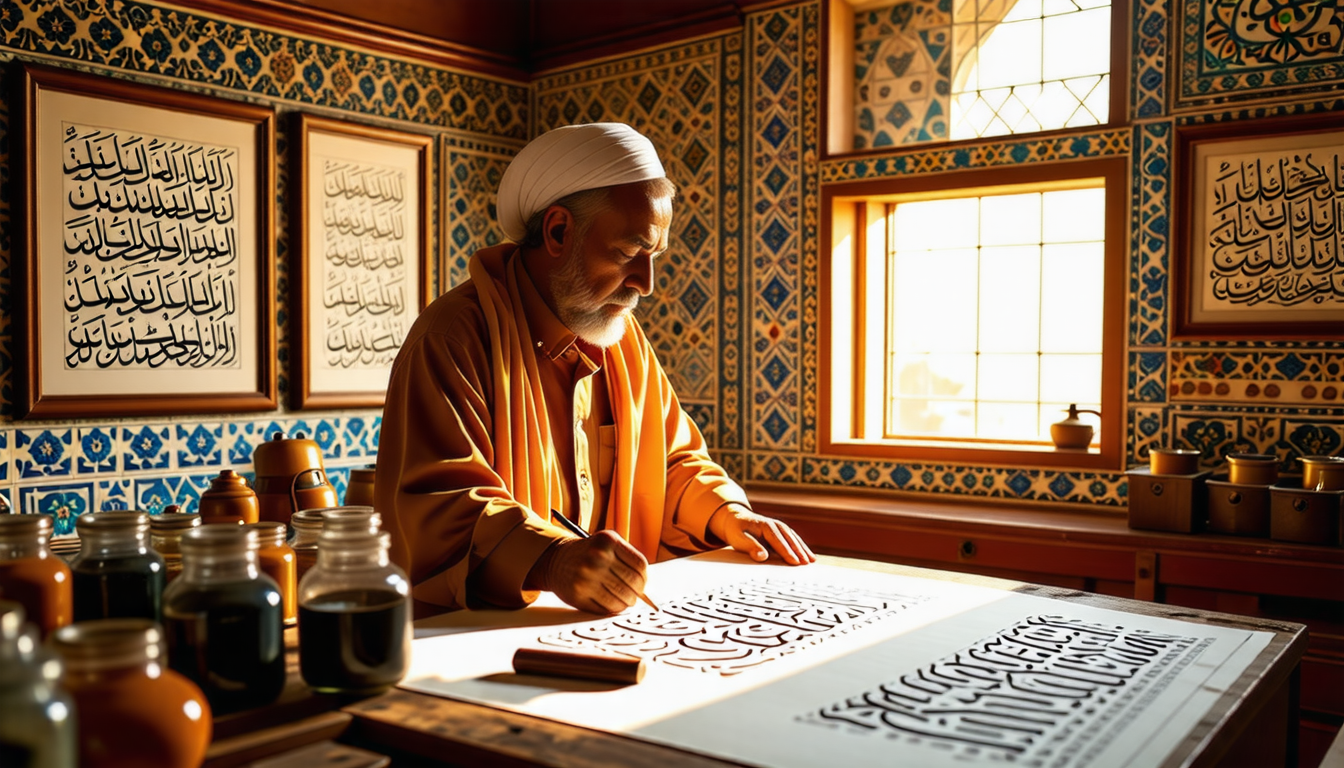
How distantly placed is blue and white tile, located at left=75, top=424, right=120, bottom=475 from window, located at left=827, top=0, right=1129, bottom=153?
3145 millimetres

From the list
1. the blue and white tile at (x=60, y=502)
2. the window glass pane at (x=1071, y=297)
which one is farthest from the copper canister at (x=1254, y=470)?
the blue and white tile at (x=60, y=502)

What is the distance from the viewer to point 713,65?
4.90m

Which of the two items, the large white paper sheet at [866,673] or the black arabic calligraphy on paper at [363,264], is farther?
the black arabic calligraphy on paper at [363,264]

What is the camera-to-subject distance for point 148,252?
4074 millimetres

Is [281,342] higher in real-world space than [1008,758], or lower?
higher

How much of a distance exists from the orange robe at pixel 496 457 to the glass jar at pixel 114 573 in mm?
653

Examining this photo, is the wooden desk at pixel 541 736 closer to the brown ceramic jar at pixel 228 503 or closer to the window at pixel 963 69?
the brown ceramic jar at pixel 228 503

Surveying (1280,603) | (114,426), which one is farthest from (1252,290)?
(114,426)

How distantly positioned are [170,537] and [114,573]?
224 millimetres

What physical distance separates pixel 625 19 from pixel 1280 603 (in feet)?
12.5

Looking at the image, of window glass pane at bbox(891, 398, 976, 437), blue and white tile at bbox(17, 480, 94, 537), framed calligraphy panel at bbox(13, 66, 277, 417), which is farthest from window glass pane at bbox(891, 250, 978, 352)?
blue and white tile at bbox(17, 480, 94, 537)

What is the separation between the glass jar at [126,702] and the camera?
0.95 metres

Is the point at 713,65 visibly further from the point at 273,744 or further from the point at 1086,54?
the point at 273,744

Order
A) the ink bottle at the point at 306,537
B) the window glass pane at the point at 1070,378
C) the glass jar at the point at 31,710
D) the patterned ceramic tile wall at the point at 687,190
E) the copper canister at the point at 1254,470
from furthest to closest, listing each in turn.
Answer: the patterned ceramic tile wall at the point at 687,190
the window glass pane at the point at 1070,378
the copper canister at the point at 1254,470
the ink bottle at the point at 306,537
the glass jar at the point at 31,710
